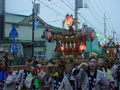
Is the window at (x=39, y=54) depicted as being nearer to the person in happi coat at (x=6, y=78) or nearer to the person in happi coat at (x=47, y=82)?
the person in happi coat at (x=6, y=78)

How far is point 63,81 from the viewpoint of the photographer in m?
5.32

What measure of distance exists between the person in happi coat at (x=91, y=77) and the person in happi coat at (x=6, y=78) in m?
2.32

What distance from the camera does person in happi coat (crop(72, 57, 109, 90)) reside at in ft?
16.5

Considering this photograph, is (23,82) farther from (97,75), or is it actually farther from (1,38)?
(97,75)

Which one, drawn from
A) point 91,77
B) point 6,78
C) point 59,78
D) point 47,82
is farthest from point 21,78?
point 91,77


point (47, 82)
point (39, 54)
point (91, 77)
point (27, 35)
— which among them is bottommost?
point (39, 54)

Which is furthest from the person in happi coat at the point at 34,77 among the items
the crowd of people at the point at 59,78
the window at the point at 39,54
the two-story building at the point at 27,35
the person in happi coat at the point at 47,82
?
the window at the point at 39,54

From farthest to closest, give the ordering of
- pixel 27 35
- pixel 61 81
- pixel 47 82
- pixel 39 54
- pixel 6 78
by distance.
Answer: pixel 27 35
pixel 39 54
pixel 6 78
pixel 47 82
pixel 61 81

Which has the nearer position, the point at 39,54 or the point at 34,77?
the point at 34,77

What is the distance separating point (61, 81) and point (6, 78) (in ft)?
6.38

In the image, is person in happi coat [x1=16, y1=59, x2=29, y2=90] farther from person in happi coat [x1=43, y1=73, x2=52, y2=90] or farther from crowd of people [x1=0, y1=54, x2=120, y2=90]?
person in happi coat [x1=43, y1=73, x2=52, y2=90]

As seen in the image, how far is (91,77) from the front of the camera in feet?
16.8

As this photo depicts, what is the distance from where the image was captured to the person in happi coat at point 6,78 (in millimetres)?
6449

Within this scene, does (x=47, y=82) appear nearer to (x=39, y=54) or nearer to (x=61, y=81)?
(x=61, y=81)
